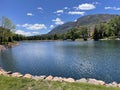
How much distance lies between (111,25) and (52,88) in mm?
139762

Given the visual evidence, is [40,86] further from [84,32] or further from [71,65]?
[84,32]

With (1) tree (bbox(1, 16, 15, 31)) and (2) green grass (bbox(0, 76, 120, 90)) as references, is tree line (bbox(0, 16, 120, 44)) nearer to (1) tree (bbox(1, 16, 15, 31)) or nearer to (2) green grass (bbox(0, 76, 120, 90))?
(1) tree (bbox(1, 16, 15, 31))

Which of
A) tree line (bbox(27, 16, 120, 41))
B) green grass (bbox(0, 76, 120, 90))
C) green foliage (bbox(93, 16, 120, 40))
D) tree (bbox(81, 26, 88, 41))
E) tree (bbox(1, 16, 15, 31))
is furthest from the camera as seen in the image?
tree (bbox(81, 26, 88, 41))

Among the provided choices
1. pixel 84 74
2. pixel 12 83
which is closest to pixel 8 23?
pixel 84 74

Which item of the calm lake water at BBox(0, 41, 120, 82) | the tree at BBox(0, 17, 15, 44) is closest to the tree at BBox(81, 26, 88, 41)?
the tree at BBox(0, 17, 15, 44)

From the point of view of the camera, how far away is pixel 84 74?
24891mm

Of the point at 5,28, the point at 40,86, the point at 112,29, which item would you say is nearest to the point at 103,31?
the point at 112,29

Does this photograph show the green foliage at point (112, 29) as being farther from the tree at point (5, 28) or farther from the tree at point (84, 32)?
the tree at point (5, 28)

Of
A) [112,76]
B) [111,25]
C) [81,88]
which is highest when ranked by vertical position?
[111,25]

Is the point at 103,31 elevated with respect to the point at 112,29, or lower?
lower

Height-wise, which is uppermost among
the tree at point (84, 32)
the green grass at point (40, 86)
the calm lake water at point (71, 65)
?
the tree at point (84, 32)

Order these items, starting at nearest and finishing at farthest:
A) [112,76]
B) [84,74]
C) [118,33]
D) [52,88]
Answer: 1. [52,88]
2. [112,76]
3. [84,74]
4. [118,33]

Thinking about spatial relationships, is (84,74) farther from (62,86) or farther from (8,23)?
(8,23)

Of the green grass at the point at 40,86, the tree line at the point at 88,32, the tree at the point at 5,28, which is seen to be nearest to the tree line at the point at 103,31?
the tree line at the point at 88,32
